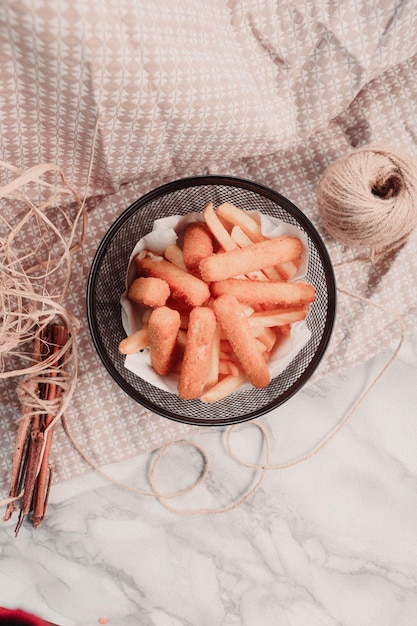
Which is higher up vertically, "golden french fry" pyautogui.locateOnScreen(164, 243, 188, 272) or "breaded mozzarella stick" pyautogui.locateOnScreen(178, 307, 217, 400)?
"golden french fry" pyautogui.locateOnScreen(164, 243, 188, 272)

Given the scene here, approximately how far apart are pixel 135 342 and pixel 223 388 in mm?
150

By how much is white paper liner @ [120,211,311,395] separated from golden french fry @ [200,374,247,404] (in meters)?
0.06

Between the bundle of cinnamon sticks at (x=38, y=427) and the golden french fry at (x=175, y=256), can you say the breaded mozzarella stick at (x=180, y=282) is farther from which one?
the bundle of cinnamon sticks at (x=38, y=427)

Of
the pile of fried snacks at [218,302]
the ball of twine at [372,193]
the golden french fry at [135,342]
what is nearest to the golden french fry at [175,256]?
the pile of fried snacks at [218,302]

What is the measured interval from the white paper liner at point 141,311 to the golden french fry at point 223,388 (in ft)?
0.19

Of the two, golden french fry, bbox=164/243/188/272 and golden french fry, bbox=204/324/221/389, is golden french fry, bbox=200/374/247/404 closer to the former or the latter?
golden french fry, bbox=204/324/221/389

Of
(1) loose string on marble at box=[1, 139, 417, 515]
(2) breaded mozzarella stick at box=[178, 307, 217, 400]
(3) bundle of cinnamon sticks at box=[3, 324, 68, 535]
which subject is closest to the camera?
(2) breaded mozzarella stick at box=[178, 307, 217, 400]

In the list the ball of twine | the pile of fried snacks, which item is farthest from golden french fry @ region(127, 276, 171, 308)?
the ball of twine

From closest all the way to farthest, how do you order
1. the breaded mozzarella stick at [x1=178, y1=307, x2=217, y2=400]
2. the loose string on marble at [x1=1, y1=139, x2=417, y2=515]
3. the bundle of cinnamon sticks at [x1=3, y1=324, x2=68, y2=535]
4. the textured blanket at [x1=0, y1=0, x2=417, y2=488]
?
the textured blanket at [x1=0, y1=0, x2=417, y2=488] < the breaded mozzarella stick at [x1=178, y1=307, x2=217, y2=400] < the bundle of cinnamon sticks at [x1=3, y1=324, x2=68, y2=535] < the loose string on marble at [x1=1, y1=139, x2=417, y2=515]

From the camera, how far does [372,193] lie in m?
1.04

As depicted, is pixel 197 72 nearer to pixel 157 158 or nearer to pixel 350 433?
pixel 157 158

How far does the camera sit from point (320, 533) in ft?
3.91

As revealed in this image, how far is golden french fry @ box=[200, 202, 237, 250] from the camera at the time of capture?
100 centimetres

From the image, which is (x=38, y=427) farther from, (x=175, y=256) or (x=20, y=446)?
(x=175, y=256)
